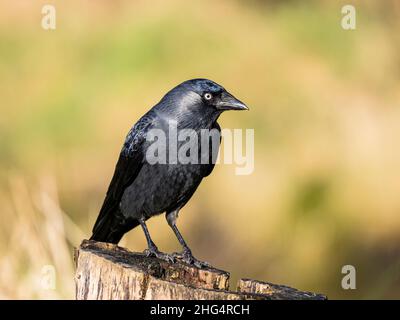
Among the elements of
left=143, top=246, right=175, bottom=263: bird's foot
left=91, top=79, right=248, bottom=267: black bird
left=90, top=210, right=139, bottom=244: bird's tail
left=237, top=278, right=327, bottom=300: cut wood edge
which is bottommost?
left=237, top=278, right=327, bottom=300: cut wood edge

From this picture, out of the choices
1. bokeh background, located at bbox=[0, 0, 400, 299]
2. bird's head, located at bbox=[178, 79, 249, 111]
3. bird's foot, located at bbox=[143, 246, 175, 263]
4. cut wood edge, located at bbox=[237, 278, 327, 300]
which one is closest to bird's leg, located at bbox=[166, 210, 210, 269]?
A: bird's foot, located at bbox=[143, 246, 175, 263]

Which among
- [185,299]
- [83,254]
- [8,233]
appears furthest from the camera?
[8,233]

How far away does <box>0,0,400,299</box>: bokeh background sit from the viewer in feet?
33.4

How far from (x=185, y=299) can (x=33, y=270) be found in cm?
307

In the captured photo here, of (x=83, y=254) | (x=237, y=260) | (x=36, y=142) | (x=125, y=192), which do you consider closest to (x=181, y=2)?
(x=36, y=142)

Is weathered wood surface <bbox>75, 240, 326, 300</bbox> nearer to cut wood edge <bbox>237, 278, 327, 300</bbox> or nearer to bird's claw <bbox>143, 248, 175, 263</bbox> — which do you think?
cut wood edge <bbox>237, 278, 327, 300</bbox>

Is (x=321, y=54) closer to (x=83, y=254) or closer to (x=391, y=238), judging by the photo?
(x=391, y=238)

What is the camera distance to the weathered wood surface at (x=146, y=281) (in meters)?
5.52

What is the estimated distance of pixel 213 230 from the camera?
1059 cm

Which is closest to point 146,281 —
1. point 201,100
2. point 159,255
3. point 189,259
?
point 159,255

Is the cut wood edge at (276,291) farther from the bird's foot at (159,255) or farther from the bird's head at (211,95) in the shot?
the bird's head at (211,95)

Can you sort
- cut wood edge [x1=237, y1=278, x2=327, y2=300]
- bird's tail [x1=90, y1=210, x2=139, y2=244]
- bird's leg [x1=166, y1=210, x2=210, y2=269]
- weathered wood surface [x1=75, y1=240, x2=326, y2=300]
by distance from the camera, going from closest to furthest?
weathered wood surface [x1=75, y1=240, x2=326, y2=300], cut wood edge [x1=237, y1=278, x2=327, y2=300], bird's leg [x1=166, y1=210, x2=210, y2=269], bird's tail [x1=90, y1=210, x2=139, y2=244]

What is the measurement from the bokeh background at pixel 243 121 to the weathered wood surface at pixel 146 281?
2271 mm

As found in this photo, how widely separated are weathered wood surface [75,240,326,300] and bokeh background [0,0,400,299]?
7.45 ft
